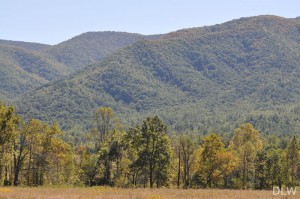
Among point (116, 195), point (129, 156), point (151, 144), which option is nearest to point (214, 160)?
point (151, 144)

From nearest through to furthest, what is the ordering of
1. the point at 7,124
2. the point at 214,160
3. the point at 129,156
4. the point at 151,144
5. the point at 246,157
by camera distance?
the point at 7,124, the point at 151,144, the point at 214,160, the point at 129,156, the point at 246,157

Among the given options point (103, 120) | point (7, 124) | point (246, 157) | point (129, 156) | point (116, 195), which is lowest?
point (246, 157)

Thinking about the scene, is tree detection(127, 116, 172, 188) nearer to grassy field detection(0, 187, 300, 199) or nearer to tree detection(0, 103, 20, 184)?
tree detection(0, 103, 20, 184)

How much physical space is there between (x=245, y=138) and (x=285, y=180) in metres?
16.4

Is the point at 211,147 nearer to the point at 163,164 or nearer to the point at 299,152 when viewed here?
the point at 163,164

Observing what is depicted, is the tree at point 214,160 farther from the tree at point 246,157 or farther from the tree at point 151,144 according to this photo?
the tree at point 151,144

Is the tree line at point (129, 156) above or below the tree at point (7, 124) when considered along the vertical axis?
below

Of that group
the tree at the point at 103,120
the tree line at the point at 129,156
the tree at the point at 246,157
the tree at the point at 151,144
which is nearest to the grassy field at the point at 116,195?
the tree line at the point at 129,156

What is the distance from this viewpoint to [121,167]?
70.6 m

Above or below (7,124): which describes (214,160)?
below

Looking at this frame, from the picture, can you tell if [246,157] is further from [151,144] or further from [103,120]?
[103,120]

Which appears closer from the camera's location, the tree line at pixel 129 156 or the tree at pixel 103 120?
the tree line at pixel 129 156

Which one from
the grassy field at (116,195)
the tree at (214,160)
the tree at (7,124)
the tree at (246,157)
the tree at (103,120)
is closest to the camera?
the grassy field at (116,195)

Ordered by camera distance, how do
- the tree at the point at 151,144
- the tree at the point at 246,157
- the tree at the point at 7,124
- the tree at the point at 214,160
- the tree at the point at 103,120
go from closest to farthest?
1. the tree at the point at 7,124
2. the tree at the point at 151,144
3. the tree at the point at 214,160
4. the tree at the point at 103,120
5. the tree at the point at 246,157
